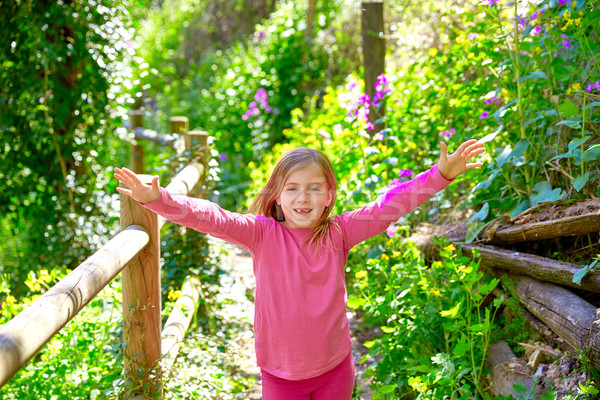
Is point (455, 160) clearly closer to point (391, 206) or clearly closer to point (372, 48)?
point (391, 206)

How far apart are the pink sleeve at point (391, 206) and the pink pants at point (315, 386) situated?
408 millimetres

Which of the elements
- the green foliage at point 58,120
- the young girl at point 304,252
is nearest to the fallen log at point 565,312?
the young girl at point 304,252

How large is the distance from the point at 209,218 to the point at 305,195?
1.02 ft

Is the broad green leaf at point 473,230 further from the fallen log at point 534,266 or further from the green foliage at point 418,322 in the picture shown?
the green foliage at point 418,322

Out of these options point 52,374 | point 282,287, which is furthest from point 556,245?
point 52,374

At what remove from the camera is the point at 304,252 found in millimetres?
1985

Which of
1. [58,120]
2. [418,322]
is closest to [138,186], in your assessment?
[418,322]

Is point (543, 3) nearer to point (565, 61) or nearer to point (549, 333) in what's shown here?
point (565, 61)

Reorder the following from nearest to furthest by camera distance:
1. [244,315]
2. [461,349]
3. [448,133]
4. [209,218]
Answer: [209,218], [461,349], [244,315], [448,133]

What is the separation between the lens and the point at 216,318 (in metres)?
3.43

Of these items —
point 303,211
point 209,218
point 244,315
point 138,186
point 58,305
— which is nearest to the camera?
point 58,305

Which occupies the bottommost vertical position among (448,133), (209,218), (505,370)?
(505,370)

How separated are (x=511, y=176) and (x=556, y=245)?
42 cm

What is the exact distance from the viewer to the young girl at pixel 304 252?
191 centimetres
